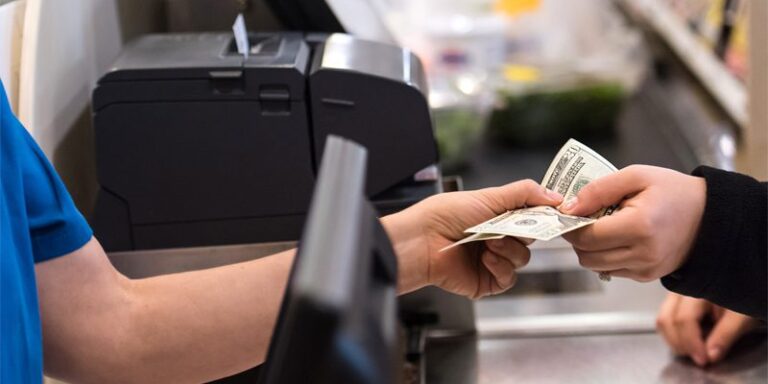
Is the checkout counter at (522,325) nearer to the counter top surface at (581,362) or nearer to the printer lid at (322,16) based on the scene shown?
the counter top surface at (581,362)

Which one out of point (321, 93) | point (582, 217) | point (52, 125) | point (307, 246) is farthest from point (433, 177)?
point (307, 246)

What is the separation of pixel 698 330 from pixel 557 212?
424 mm

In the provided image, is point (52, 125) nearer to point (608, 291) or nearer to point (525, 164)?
point (608, 291)

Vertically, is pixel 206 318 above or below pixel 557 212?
below

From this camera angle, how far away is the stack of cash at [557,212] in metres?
0.91

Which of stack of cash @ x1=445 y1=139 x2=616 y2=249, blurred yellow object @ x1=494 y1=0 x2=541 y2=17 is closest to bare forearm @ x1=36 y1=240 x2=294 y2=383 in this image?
stack of cash @ x1=445 y1=139 x2=616 y2=249

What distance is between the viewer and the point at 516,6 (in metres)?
→ 2.90

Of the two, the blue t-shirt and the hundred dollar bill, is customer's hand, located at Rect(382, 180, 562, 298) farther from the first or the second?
the blue t-shirt

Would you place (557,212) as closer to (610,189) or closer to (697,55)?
(610,189)

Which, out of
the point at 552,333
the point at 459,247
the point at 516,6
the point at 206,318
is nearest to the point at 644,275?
the point at 459,247

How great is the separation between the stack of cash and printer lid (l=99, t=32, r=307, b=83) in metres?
0.43

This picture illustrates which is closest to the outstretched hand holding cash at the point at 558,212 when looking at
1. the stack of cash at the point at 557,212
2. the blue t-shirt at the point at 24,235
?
the stack of cash at the point at 557,212

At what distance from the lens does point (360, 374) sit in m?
0.47

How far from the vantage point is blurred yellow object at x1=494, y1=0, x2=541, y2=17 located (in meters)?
2.90
